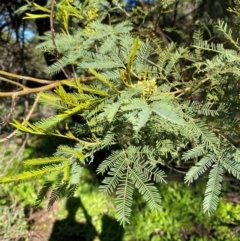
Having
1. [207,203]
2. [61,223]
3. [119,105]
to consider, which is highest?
[119,105]

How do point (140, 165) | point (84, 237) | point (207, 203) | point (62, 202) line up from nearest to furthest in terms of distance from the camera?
point (207, 203) → point (140, 165) → point (84, 237) → point (62, 202)

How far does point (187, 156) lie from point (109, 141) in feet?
1.20

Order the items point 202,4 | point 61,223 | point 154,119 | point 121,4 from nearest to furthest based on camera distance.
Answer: point 154,119, point 121,4, point 202,4, point 61,223

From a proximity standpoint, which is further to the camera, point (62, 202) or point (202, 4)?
point (62, 202)

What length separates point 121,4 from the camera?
2.36m

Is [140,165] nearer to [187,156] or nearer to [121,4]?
[187,156]

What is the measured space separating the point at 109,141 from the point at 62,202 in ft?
12.2

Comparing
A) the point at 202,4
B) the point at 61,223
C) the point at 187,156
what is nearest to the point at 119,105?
the point at 187,156

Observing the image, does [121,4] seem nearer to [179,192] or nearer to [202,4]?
[202,4]

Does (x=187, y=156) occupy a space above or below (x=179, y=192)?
above

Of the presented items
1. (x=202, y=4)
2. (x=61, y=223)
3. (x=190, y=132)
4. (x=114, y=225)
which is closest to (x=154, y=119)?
(x=190, y=132)

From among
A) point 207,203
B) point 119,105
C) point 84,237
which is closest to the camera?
point 119,105

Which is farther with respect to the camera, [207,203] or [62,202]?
[62,202]

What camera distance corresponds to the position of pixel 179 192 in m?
4.84
